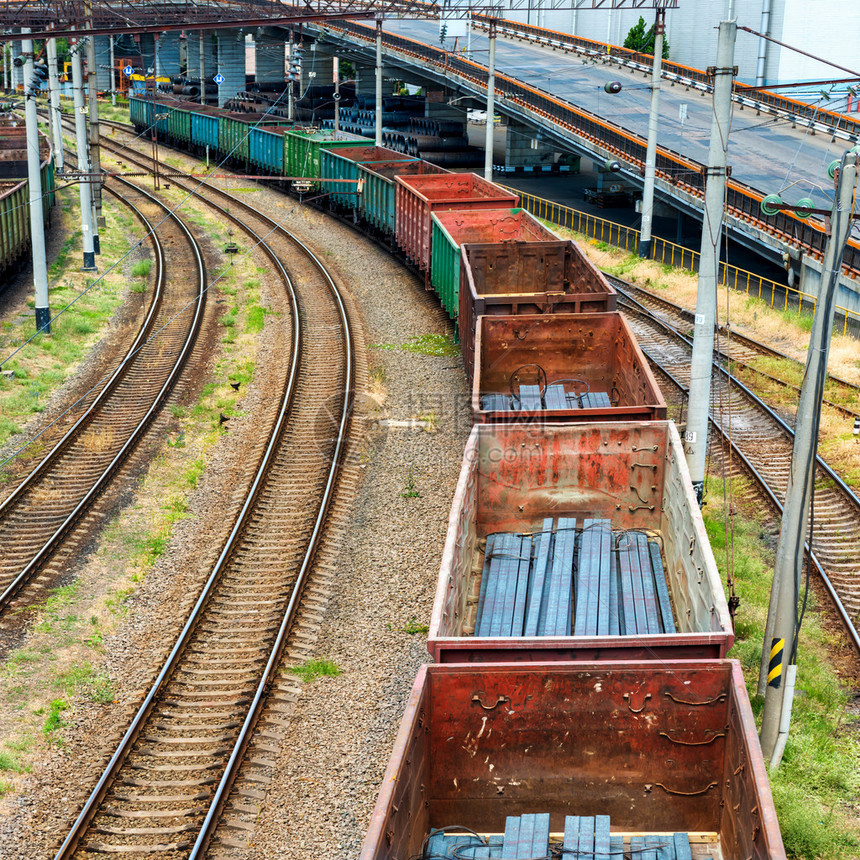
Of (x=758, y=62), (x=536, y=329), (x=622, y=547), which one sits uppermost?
(x=758, y=62)

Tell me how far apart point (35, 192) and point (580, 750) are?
1971 centimetres

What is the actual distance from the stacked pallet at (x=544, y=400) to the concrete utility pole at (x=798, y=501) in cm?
514

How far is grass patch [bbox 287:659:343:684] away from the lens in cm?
1199

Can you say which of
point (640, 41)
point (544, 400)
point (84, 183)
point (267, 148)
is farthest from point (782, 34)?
point (544, 400)

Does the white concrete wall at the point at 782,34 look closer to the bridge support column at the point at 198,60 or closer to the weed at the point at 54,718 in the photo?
the weed at the point at 54,718

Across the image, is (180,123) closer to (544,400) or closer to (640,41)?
(640,41)

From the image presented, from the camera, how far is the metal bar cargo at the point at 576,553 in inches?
317

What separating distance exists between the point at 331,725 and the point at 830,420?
43.3 ft

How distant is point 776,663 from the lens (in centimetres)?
1038

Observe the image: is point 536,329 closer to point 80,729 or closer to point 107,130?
point 80,729

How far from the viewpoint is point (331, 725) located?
36.5ft

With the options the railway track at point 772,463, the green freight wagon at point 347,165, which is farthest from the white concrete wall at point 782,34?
the railway track at point 772,463

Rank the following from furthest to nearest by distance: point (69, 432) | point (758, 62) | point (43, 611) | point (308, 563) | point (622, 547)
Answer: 1. point (758, 62)
2. point (69, 432)
3. point (308, 563)
4. point (43, 611)
5. point (622, 547)

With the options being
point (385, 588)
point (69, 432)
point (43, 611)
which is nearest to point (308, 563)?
point (385, 588)
